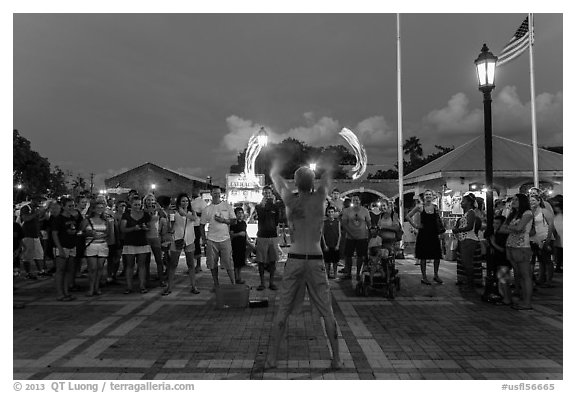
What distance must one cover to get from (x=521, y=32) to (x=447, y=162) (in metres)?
9.12

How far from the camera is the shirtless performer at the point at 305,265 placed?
4.54 metres

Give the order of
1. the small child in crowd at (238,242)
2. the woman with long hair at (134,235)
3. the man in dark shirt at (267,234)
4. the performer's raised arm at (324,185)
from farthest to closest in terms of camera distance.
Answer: the small child in crowd at (238,242)
the man in dark shirt at (267,234)
the woman with long hair at (134,235)
the performer's raised arm at (324,185)

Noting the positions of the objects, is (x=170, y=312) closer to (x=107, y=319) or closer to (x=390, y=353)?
(x=107, y=319)

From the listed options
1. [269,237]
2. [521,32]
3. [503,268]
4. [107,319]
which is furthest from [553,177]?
[107,319]

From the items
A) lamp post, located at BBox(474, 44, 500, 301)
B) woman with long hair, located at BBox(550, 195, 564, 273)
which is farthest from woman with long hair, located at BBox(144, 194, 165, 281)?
woman with long hair, located at BBox(550, 195, 564, 273)

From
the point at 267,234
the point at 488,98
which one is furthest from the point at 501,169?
the point at 267,234

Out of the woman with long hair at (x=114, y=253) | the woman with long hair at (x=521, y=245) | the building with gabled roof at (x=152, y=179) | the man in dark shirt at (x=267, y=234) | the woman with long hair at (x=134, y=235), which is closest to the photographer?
the woman with long hair at (x=521, y=245)

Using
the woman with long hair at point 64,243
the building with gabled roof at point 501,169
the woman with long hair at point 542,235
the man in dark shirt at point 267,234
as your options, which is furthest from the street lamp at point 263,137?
the building with gabled roof at point 501,169

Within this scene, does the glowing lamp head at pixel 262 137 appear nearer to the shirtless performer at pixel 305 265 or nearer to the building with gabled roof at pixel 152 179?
the shirtless performer at pixel 305 265

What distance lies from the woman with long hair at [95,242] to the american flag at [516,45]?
43.9 ft

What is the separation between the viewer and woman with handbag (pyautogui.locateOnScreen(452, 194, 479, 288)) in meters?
9.03

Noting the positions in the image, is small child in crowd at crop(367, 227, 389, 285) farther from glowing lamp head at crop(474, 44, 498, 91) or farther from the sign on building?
the sign on building

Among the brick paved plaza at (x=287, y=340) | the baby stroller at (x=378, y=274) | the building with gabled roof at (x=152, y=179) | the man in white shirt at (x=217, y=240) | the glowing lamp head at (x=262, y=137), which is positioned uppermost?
the building with gabled roof at (x=152, y=179)

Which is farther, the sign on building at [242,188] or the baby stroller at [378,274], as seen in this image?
the sign on building at [242,188]
